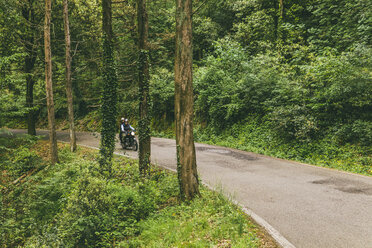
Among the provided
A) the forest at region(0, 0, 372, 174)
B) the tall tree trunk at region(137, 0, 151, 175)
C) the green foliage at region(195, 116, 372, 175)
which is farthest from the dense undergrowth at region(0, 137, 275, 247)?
the green foliage at region(195, 116, 372, 175)

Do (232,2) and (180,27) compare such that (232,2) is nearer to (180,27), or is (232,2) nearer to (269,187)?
(180,27)

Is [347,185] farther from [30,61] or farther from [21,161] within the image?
[30,61]

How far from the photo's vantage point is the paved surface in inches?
182

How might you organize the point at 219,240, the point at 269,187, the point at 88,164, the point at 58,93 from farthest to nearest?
the point at 58,93, the point at 88,164, the point at 269,187, the point at 219,240

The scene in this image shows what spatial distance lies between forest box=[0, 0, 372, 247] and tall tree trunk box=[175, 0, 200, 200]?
36 centimetres

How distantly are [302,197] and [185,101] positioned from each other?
4207mm

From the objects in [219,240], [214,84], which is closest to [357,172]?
[219,240]

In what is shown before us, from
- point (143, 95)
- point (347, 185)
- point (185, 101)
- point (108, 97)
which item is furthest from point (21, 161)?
point (347, 185)

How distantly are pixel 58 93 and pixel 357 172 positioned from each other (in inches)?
1103

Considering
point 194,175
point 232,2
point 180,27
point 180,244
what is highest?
point 232,2

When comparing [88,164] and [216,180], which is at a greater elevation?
[88,164]

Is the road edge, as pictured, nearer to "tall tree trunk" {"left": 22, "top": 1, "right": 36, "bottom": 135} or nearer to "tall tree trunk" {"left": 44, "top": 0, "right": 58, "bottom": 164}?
"tall tree trunk" {"left": 44, "top": 0, "right": 58, "bottom": 164}

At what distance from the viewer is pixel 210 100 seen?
17219 millimetres

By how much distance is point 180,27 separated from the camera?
6355mm
